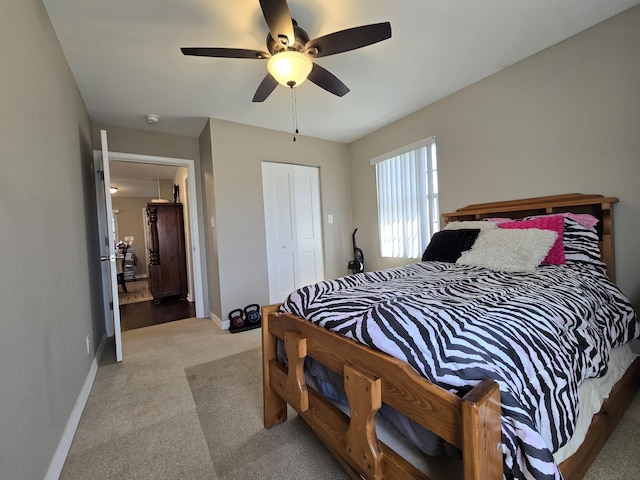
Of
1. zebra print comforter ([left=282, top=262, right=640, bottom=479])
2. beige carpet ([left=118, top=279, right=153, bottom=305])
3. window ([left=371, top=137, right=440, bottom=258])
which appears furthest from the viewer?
beige carpet ([left=118, top=279, right=153, bottom=305])

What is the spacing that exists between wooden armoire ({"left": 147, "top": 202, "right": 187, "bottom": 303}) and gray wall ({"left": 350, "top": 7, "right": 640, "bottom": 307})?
4.29 m

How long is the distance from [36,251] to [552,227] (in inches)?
121

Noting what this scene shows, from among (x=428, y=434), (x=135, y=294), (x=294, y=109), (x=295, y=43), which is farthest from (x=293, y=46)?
(x=135, y=294)

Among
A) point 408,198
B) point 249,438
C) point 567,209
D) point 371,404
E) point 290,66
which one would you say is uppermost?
point 290,66

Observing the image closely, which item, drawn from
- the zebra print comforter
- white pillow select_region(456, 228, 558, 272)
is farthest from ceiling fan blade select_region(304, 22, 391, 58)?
white pillow select_region(456, 228, 558, 272)

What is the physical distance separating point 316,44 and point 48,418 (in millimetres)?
2391

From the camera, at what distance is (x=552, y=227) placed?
1944 mm

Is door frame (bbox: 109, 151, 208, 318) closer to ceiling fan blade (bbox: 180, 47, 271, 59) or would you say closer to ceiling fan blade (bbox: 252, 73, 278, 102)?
ceiling fan blade (bbox: 252, 73, 278, 102)

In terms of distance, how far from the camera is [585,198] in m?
2.04

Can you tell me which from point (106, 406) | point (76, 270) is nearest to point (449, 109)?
point (76, 270)

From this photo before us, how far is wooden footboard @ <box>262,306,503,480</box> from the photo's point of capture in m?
0.64

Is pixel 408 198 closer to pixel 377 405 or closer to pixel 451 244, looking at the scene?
pixel 451 244

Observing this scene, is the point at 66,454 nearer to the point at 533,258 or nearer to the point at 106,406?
the point at 106,406

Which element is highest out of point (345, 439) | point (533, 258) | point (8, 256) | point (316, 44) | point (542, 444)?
point (316, 44)
